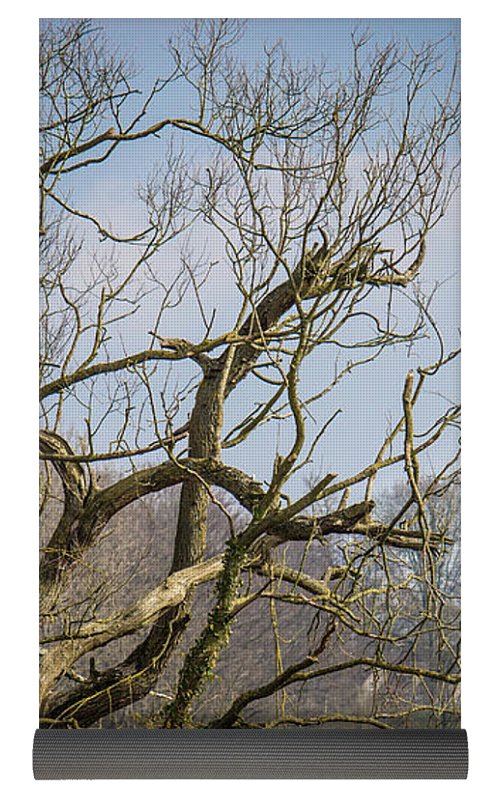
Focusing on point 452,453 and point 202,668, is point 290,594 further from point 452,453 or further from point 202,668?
point 452,453

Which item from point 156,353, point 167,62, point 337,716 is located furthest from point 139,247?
point 337,716

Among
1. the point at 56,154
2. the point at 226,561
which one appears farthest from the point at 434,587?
the point at 56,154

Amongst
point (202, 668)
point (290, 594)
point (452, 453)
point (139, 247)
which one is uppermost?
point (139, 247)

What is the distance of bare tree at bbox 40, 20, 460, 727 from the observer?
430 centimetres

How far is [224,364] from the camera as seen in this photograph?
4379 millimetres

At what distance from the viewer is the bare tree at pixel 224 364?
4.30m

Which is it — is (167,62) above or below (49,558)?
above

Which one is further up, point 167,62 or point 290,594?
point 167,62

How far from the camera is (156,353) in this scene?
170 inches
